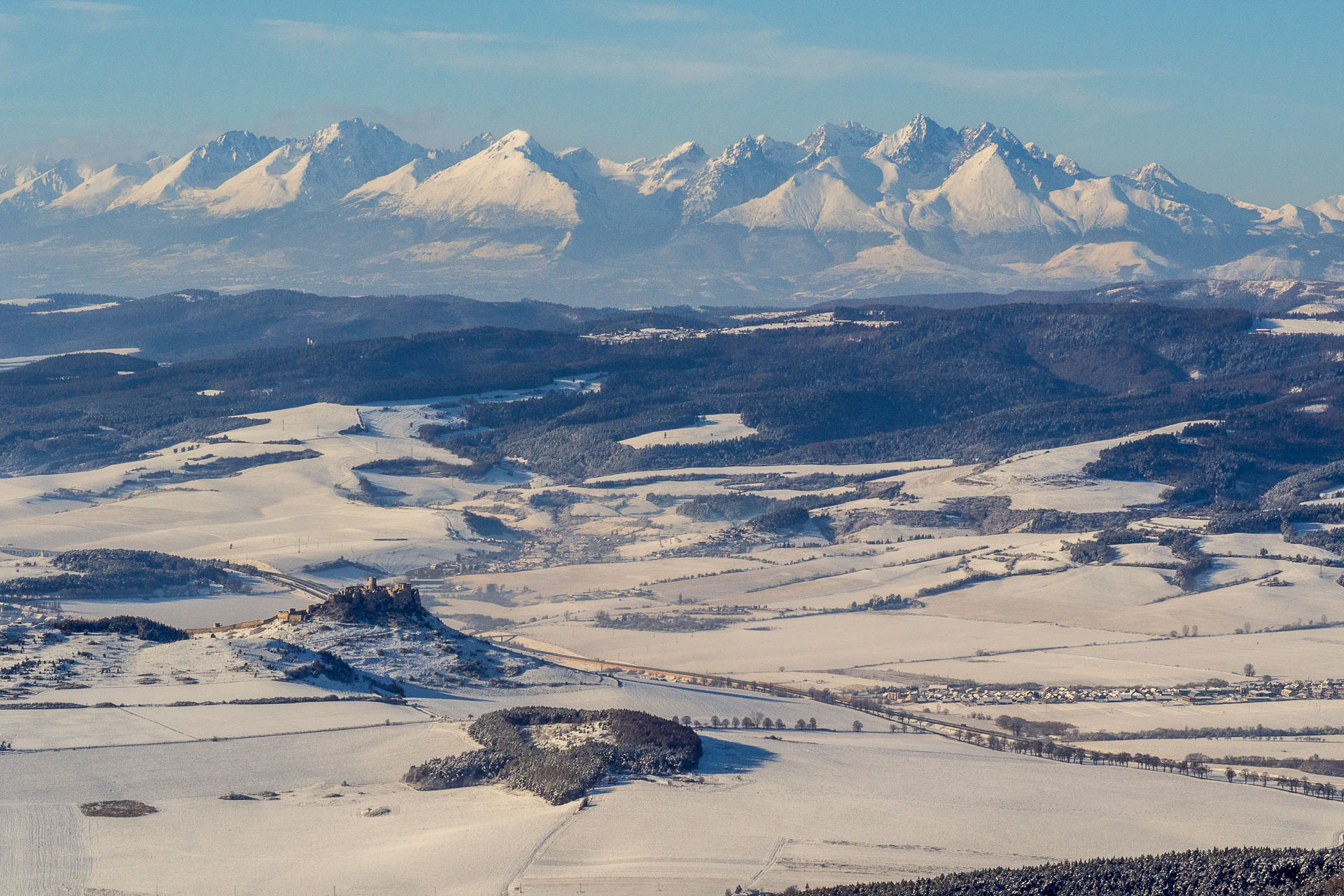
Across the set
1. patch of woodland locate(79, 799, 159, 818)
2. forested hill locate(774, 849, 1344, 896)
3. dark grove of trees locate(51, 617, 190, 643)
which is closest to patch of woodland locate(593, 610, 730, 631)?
dark grove of trees locate(51, 617, 190, 643)

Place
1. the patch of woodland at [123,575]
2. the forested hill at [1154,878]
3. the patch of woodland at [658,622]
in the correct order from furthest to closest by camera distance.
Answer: the patch of woodland at [123,575] < the patch of woodland at [658,622] < the forested hill at [1154,878]

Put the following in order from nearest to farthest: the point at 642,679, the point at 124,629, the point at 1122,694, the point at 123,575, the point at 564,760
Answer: the point at 564,760 < the point at 124,629 < the point at 642,679 < the point at 1122,694 < the point at 123,575

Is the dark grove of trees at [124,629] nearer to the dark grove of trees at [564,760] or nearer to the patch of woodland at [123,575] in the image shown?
the dark grove of trees at [564,760]

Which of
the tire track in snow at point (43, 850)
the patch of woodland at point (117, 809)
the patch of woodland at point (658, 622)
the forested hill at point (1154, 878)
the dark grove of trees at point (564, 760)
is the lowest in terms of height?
the patch of woodland at point (658, 622)

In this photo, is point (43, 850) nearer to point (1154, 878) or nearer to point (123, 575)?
point (1154, 878)

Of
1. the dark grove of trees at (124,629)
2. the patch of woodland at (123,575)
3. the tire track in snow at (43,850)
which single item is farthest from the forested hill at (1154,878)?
the patch of woodland at (123,575)

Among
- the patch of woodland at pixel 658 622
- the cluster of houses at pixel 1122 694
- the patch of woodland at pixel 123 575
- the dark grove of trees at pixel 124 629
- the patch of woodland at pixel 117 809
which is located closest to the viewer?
the patch of woodland at pixel 117 809

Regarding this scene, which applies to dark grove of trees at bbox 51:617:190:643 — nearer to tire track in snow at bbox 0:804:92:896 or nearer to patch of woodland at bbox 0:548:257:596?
tire track in snow at bbox 0:804:92:896

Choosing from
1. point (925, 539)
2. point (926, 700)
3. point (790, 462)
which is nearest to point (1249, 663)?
point (926, 700)

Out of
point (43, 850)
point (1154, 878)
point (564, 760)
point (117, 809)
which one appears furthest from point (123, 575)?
point (1154, 878)
